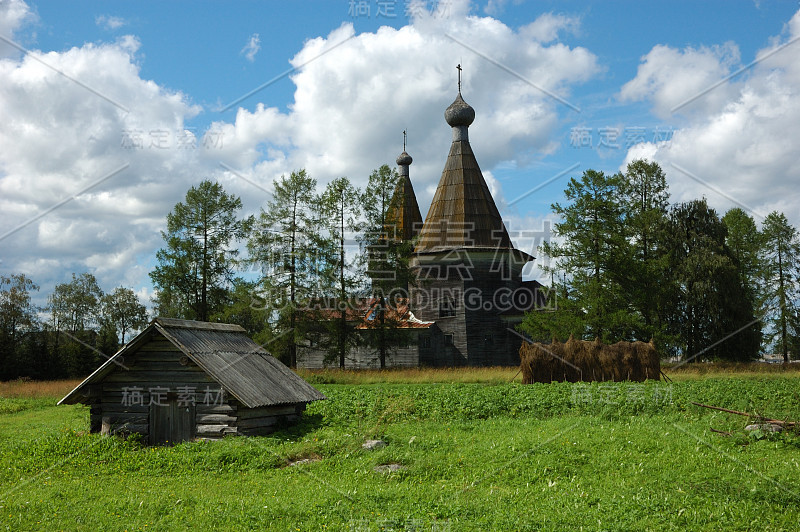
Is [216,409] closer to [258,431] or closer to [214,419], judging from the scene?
[214,419]

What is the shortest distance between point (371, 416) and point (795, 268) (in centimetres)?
3796

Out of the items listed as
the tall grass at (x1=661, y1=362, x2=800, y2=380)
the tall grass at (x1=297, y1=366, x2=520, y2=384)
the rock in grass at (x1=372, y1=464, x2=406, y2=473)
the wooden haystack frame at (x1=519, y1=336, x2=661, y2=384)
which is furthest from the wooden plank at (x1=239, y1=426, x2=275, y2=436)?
the tall grass at (x1=661, y1=362, x2=800, y2=380)

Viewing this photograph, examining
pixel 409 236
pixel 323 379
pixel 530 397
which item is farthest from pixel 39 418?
pixel 409 236

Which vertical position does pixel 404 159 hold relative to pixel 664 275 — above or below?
above

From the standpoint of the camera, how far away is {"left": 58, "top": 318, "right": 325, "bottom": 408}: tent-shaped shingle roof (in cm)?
1424

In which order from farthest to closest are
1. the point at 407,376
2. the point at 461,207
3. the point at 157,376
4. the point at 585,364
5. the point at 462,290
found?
1. the point at 461,207
2. the point at 462,290
3. the point at 407,376
4. the point at 585,364
5. the point at 157,376

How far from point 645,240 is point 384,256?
16.2 meters

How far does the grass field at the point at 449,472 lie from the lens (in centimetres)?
854

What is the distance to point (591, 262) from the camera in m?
30.4

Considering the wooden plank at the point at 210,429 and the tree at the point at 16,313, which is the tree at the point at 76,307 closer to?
the tree at the point at 16,313

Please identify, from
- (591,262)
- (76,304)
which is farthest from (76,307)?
(591,262)

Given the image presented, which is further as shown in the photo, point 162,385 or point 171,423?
point 162,385

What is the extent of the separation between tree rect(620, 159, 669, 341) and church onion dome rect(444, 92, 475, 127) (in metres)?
10.7

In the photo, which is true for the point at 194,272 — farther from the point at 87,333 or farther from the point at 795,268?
the point at 795,268
